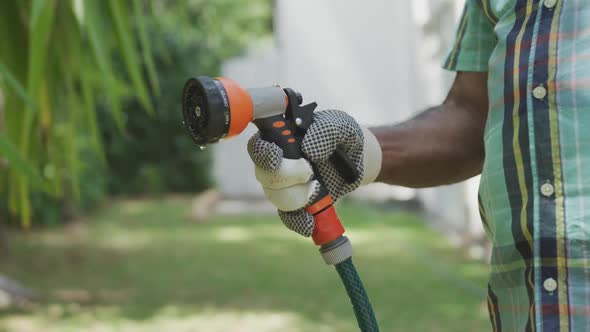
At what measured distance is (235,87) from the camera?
3.03 ft

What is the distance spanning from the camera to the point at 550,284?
0.92m

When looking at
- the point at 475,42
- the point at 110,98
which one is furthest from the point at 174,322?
the point at 475,42

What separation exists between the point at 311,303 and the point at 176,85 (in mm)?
5945

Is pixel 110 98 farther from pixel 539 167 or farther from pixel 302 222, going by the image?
pixel 539 167

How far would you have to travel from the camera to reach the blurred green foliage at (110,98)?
229 centimetres

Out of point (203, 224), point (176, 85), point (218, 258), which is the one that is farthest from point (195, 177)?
point (218, 258)

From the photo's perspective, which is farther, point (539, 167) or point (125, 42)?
point (125, 42)

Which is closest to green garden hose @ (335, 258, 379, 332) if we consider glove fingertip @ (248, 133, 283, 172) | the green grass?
glove fingertip @ (248, 133, 283, 172)

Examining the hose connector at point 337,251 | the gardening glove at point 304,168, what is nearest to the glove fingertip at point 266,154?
the gardening glove at point 304,168

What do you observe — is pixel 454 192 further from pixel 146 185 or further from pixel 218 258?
pixel 146 185

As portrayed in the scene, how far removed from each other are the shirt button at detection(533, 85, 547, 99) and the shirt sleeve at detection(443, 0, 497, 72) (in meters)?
0.23

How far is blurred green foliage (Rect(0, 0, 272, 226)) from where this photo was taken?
7.52ft

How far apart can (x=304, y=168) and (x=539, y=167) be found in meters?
0.30

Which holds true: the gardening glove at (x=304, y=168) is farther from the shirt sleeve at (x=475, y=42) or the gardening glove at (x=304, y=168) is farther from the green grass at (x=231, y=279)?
the green grass at (x=231, y=279)
